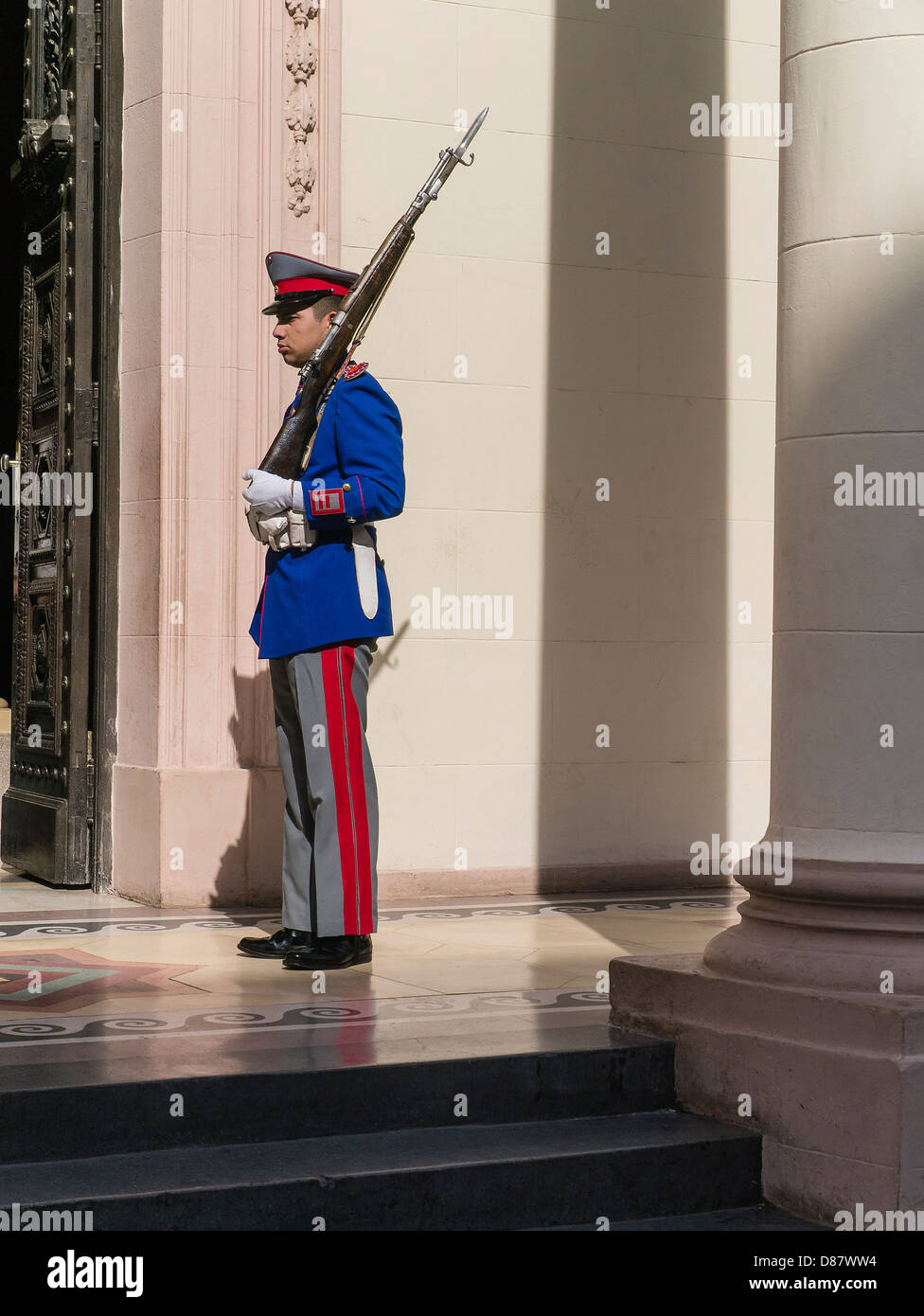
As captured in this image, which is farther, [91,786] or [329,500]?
[91,786]

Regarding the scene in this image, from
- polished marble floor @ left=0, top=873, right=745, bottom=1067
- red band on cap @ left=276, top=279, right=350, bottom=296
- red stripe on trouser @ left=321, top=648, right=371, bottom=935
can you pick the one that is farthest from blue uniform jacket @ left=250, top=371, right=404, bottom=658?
polished marble floor @ left=0, top=873, right=745, bottom=1067

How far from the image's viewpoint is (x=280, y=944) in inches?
216

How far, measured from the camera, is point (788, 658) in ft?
14.0

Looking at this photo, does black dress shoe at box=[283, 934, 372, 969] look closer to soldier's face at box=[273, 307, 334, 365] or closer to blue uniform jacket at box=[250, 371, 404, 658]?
blue uniform jacket at box=[250, 371, 404, 658]

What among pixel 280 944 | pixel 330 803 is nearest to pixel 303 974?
pixel 280 944

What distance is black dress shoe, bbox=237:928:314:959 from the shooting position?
5453mm

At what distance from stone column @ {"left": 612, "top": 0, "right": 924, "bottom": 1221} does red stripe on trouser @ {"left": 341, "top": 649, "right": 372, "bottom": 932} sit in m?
1.32

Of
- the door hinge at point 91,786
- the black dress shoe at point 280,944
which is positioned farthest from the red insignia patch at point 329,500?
the door hinge at point 91,786

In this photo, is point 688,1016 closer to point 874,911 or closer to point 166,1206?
point 874,911

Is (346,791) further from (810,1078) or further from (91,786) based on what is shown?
(91,786)

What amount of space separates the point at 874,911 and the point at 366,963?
6.41 ft

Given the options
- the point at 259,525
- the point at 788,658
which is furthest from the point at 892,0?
the point at 259,525

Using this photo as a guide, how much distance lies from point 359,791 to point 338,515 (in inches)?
33.0

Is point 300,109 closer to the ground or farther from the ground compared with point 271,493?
farther from the ground
